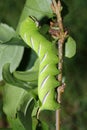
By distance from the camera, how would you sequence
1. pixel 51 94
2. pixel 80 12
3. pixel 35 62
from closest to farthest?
1. pixel 51 94
2. pixel 35 62
3. pixel 80 12

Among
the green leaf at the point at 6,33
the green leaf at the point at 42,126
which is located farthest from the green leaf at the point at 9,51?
the green leaf at the point at 42,126

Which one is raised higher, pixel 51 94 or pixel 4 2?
pixel 4 2

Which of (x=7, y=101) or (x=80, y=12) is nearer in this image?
(x=7, y=101)

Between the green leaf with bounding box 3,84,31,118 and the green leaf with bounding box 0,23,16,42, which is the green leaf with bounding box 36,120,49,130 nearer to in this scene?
the green leaf with bounding box 3,84,31,118

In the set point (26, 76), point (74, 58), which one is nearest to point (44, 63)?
point (26, 76)

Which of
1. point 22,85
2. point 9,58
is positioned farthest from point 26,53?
point 22,85

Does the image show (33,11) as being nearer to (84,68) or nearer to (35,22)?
(35,22)
